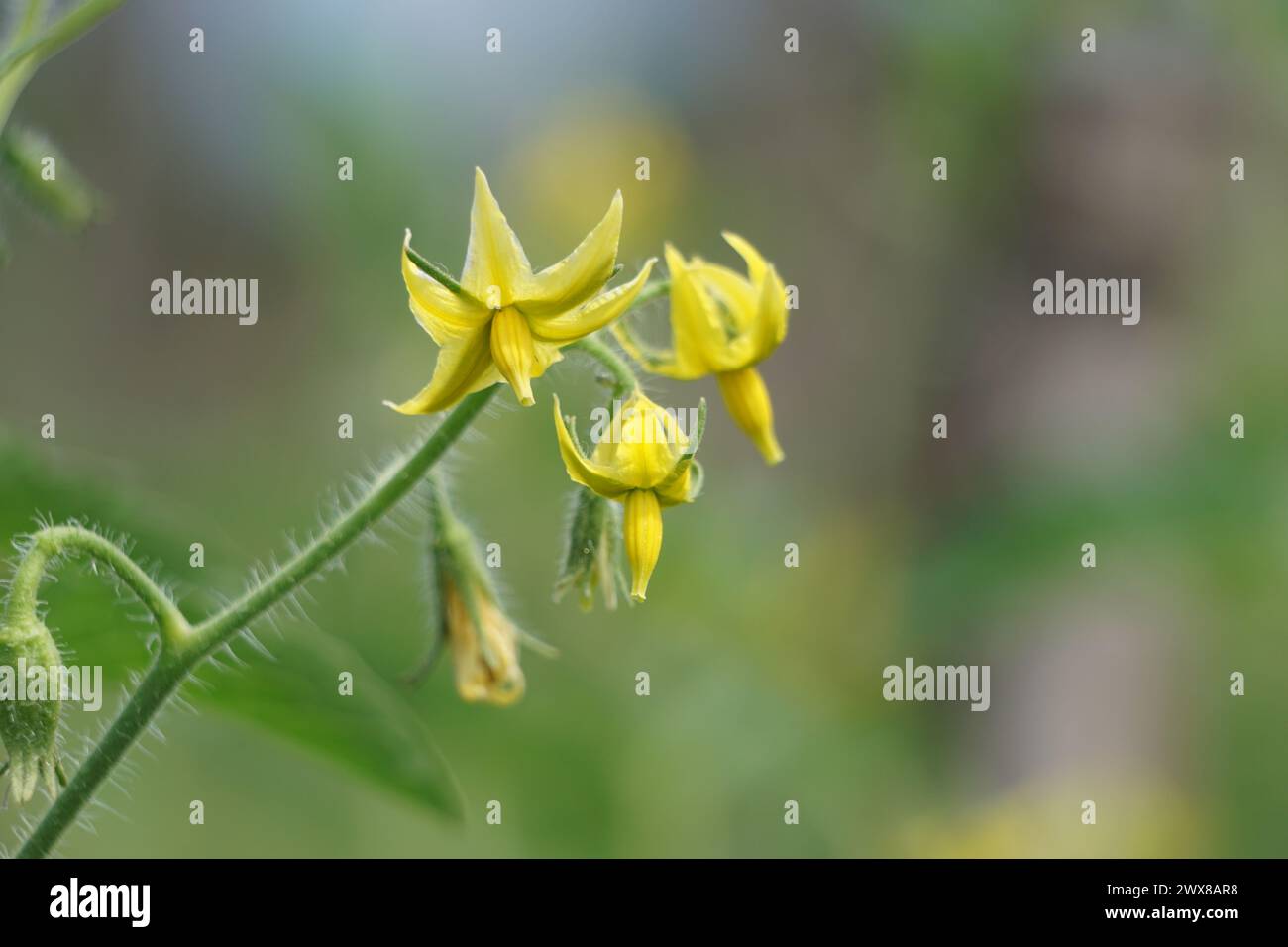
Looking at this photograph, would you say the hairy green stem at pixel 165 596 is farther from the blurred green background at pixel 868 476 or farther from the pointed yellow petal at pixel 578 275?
the blurred green background at pixel 868 476

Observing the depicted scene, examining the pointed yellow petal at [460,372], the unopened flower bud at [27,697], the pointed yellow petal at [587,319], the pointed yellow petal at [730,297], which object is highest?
the pointed yellow petal at [730,297]

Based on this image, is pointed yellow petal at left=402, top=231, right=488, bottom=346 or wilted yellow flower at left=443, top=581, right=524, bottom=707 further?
wilted yellow flower at left=443, top=581, right=524, bottom=707

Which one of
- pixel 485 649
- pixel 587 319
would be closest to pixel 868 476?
pixel 485 649

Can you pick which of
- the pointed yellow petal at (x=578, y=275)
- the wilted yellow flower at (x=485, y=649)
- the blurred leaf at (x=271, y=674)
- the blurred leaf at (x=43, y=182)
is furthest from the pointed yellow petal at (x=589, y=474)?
the blurred leaf at (x=43, y=182)

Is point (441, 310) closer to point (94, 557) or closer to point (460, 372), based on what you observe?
point (460, 372)

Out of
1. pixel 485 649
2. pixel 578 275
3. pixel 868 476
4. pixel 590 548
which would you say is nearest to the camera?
pixel 578 275

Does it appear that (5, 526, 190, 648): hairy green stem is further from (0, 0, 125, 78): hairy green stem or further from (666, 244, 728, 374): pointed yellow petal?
(666, 244, 728, 374): pointed yellow petal

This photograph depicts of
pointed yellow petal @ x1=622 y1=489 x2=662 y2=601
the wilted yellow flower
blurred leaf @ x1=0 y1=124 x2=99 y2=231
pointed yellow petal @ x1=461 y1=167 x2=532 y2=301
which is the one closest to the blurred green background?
the wilted yellow flower
